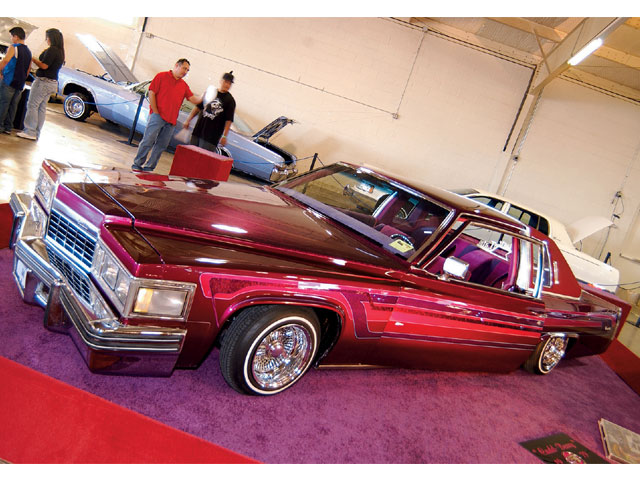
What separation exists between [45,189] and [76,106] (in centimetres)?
780

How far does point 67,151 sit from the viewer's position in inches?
249

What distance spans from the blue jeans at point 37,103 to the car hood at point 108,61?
8.29ft

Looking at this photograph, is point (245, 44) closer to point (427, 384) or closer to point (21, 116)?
point (21, 116)

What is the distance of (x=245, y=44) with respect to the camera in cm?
1220

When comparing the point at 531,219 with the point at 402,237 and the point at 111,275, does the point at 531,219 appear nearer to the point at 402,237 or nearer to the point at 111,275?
the point at 402,237

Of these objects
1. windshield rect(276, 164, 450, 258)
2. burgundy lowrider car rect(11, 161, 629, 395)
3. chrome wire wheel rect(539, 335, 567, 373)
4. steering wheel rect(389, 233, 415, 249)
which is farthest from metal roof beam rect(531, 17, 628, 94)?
steering wheel rect(389, 233, 415, 249)

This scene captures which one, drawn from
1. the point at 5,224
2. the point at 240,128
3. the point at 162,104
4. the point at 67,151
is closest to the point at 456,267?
the point at 5,224

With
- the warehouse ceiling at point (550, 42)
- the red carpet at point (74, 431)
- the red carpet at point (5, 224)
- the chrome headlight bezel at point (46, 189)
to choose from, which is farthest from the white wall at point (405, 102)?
the red carpet at point (74, 431)

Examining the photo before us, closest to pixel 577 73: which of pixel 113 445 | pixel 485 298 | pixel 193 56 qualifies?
pixel 193 56

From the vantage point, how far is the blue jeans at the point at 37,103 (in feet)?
20.2

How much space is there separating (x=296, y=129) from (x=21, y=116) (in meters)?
7.04

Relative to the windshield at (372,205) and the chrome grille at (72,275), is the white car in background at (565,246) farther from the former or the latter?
the chrome grille at (72,275)

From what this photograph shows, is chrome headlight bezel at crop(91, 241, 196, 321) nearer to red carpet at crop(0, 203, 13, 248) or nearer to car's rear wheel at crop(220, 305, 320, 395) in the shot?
car's rear wheel at crop(220, 305, 320, 395)

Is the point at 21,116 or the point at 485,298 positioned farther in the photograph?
the point at 21,116
